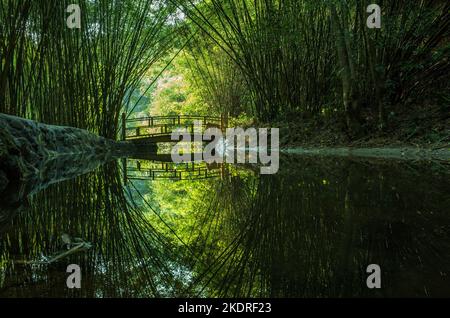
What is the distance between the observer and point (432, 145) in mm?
4727

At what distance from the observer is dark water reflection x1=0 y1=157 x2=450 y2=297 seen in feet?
2.77

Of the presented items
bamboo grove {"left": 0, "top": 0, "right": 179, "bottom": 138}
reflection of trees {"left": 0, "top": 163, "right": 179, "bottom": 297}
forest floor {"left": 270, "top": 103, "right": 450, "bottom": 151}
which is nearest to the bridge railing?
bamboo grove {"left": 0, "top": 0, "right": 179, "bottom": 138}

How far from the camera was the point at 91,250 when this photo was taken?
1.17m

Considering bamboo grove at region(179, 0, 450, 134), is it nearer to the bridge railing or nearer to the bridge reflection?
the bridge reflection

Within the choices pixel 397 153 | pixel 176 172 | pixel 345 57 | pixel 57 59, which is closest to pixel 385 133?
pixel 397 153

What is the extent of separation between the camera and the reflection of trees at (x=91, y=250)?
863mm

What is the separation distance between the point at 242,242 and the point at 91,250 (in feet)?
1.53

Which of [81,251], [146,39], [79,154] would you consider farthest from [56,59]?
[81,251]

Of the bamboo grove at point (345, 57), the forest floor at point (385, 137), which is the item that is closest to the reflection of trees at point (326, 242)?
the forest floor at point (385, 137)

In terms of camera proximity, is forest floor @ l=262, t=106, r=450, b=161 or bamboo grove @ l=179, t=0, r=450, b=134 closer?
forest floor @ l=262, t=106, r=450, b=161

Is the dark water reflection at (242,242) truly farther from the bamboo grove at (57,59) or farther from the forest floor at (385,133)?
the forest floor at (385,133)
